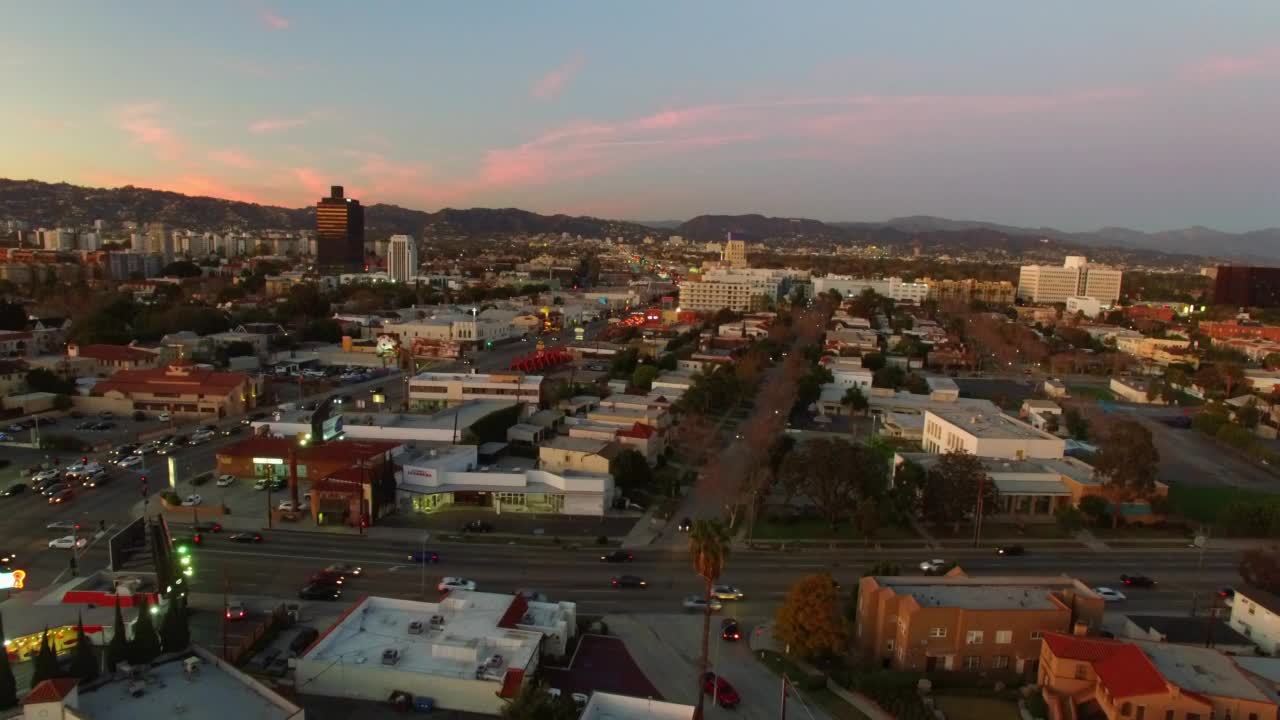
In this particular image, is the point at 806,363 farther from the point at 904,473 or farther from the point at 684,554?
the point at 684,554

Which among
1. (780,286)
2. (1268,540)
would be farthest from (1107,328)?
(1268,540)

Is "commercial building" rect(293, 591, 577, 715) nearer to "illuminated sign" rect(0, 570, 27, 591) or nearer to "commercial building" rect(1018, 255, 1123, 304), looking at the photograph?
"illuminated sign" rect(0, 570, 27, 591)

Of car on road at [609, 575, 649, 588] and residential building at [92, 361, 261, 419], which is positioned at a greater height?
residential building at [92, 361, 261, 419]

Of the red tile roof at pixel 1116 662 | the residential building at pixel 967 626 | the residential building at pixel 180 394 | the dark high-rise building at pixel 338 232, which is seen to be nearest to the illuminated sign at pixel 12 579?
the residential building at pixel 180 394

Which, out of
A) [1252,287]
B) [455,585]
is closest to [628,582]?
[455,585]

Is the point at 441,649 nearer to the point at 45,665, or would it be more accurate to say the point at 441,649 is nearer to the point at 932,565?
the point at 45,665

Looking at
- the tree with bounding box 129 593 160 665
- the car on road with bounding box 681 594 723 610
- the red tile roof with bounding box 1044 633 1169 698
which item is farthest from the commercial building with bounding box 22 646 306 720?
the red tile roof with bounding box 1044 633 1169 698

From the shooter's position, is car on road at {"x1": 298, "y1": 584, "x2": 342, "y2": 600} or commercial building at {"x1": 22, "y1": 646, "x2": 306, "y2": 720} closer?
commercial building at {"x1": 22, "y1": 646, "x2": 306, "y2": 720}
